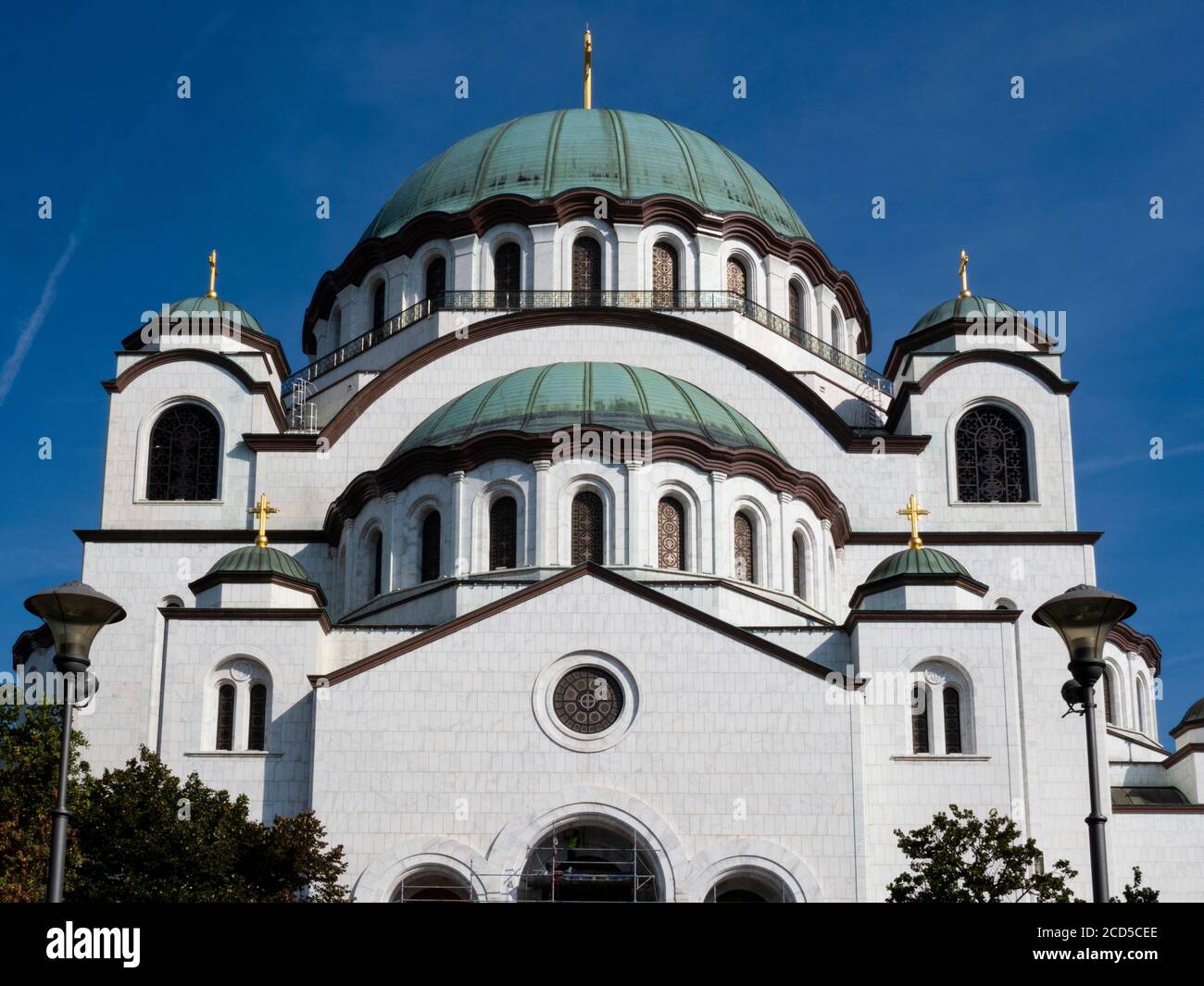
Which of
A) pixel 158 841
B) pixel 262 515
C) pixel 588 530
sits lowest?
pixel 158 841

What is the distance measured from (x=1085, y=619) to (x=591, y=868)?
17.0 meters

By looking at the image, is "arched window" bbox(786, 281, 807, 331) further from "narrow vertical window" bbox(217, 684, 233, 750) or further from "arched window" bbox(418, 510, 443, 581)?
"narrow vertical window" bbox(217, 684, 233, 750)

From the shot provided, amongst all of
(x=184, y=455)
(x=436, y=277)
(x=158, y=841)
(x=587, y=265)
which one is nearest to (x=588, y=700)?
(x=158, y=841)

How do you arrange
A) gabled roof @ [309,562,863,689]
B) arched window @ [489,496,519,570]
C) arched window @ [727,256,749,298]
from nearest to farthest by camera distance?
gabled roof @ [309,562,863,689]
arched window @ [489,496,519,570]
arched window @ [727,256,749,298]

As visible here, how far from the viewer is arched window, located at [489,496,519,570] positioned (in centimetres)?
3697

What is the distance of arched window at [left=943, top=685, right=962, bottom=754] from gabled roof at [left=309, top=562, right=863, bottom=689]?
191 cm

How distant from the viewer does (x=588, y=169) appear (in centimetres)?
4750

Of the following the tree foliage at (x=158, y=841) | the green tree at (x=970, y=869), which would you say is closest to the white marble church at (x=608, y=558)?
the tree foliage at (x=158, y=841)

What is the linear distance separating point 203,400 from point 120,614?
24.5m

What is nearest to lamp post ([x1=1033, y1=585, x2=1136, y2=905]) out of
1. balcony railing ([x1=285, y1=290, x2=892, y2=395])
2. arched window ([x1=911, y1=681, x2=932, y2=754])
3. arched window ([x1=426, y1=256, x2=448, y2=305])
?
arched window ([x1=911, y1=681, x2=932, y2=754])

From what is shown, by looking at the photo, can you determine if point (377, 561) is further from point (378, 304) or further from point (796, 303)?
point (796, 303)

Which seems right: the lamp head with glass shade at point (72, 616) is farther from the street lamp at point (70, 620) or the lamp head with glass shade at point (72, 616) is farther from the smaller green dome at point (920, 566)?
the smaller green dome at point (920, 566)

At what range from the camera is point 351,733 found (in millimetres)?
32594
